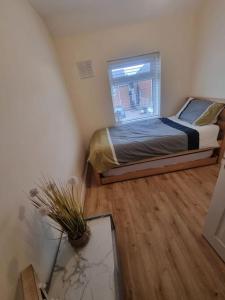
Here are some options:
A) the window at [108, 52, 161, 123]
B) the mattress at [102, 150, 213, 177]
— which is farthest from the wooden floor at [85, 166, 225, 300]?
the window at [108, 52, 161, 123]

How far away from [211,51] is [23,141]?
2778 millimetres

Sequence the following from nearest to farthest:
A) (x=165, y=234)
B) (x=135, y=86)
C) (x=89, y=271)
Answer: (x=89, y=271), (x=165, y=234), (x=135, y=86)

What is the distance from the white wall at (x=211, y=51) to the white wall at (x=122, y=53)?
0.25 metres

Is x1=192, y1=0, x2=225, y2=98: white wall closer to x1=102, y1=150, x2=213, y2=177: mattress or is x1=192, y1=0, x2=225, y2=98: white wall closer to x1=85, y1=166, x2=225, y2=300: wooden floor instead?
x1=102, y1=150, x2=213, y2=177: mattress

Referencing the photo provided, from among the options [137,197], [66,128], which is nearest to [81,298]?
[137,197]

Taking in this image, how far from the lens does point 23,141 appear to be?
113cm

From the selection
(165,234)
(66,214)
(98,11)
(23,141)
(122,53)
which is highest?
(98,11)

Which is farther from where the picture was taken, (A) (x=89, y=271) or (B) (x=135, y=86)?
(B) (x=135, y=86)

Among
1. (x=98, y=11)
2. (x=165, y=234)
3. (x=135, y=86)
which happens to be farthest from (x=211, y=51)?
(x=165, y=234)

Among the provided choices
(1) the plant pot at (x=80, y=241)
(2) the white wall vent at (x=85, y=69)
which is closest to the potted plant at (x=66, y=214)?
(1) the plant pot at (x=80, y=241)

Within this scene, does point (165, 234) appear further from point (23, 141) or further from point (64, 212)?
point (23, 141)

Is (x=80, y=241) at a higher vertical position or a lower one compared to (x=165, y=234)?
higher

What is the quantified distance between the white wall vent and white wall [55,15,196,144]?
0.21 feet

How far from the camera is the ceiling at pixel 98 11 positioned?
2033 mm
